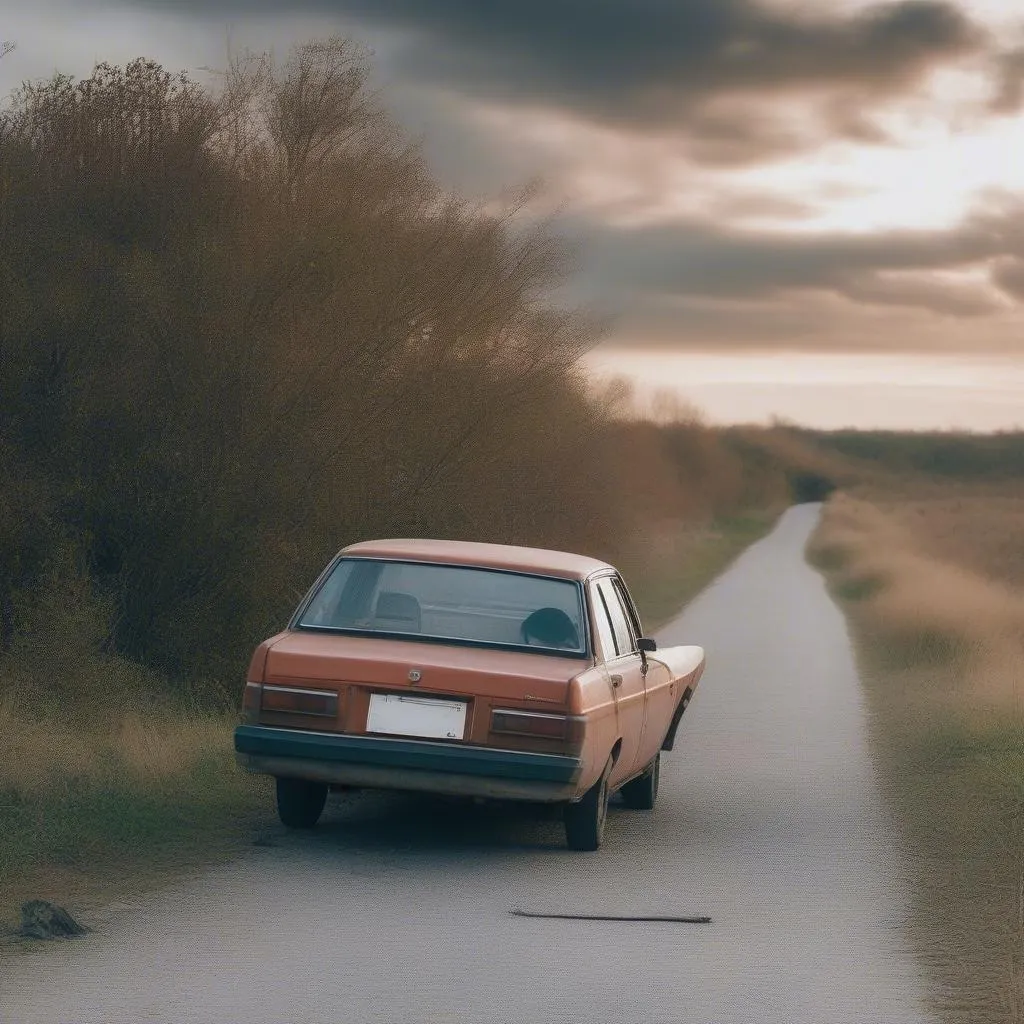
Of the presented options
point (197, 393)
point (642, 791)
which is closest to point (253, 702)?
point (642, 791)

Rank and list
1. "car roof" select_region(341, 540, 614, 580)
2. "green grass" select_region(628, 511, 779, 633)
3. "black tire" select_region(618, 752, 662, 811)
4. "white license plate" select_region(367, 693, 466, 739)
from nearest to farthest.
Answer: "white license plate" select_region(367, 693, 466, 739) → "car roof" select_region(341, 540, 614, 580) → "black tire" select_region(618, 752, 662, 811) → "green grass" select_region(628, 511, 779, 633)

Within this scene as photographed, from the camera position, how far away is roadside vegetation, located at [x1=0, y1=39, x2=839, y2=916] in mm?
12820

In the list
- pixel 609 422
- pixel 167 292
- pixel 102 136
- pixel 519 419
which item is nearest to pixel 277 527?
pixel 167 292

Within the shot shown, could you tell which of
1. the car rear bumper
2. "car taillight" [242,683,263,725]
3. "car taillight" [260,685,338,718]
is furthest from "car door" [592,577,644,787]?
"car taillight" [242,683,263,725]

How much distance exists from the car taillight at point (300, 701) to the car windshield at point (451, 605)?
619 millimetres

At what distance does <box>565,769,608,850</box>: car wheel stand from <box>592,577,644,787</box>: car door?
0.25m

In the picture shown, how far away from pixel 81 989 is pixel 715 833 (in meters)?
4.63

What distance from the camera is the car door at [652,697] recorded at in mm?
10039

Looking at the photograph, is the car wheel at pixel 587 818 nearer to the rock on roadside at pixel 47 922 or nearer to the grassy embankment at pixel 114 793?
the grassy embankment at pixel 114 793

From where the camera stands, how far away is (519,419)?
61.5 feet

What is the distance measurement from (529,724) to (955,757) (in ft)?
18.6

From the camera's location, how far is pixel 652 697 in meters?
10.2

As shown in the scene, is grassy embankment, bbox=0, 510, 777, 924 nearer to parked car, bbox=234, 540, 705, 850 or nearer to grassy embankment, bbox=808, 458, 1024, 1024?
parked car, bbox=234, 540, 705, 850

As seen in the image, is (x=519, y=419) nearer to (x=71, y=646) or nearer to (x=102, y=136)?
(x=102, y=136)
